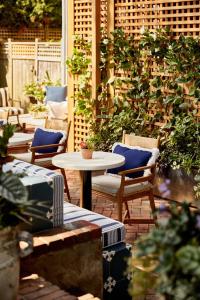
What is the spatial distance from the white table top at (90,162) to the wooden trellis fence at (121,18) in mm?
1883

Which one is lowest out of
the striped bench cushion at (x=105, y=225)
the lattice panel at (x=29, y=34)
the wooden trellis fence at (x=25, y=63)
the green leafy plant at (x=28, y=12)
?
the striped bench cushion at (x=105, y=225)

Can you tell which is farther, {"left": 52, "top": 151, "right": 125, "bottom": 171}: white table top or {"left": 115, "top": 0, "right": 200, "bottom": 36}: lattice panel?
{"left": 115, "top": 0, "right": 200, "bottom": 36}: lattice panel

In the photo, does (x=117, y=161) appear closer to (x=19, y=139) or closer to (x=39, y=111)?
(x=19, y=139)

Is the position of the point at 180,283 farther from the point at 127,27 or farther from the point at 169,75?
the point at 127,27

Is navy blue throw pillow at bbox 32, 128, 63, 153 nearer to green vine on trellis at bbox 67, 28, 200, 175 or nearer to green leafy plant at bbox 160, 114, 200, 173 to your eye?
green vine on trellis at bbox 67, 28, 200, 175

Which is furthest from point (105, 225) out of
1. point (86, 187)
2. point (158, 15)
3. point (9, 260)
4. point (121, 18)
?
point (121, 18)

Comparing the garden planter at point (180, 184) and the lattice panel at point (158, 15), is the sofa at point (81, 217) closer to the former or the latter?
the garden planter at point (180, 184)

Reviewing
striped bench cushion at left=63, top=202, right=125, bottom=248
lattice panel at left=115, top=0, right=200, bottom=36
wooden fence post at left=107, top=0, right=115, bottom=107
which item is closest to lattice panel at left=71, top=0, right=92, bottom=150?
wooden fence post at left=107, top=0, right=115, bottom=107

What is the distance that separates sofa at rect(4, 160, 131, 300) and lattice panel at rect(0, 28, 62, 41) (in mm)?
14464

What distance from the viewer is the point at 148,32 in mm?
6855

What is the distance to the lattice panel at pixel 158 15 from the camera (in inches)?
254

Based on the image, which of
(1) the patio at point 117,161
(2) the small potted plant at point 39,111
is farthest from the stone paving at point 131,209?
(2) the small potted plant at point 39,111

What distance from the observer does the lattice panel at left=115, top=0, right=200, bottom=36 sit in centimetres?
644

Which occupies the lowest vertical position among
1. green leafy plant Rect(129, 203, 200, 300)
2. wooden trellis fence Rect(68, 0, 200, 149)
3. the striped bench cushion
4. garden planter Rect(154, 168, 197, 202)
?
garden planter Rect(154, 168, 197, 202)
